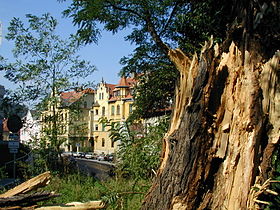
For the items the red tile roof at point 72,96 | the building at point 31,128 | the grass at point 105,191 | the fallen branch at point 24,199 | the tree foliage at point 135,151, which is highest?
the red tile roof at point 72,96

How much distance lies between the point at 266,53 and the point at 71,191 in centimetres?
462

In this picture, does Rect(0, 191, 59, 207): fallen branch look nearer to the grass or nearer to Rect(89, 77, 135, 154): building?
the grass

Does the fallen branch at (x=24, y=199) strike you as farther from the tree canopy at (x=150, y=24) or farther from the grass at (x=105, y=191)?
the tree canopy at (x=150, y=24)

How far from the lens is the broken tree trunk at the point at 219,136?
12.9 feet

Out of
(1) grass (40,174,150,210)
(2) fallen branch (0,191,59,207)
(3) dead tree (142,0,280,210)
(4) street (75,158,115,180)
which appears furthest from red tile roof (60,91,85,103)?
(3) dead tree (142,0,280,210)

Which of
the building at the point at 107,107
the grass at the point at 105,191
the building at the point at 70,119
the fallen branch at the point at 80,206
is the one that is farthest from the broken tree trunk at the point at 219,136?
the building at the point at 107,107

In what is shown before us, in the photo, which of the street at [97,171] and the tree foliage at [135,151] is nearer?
the tree foliage at [135,151]

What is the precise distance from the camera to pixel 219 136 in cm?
409

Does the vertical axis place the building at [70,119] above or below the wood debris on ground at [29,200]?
above

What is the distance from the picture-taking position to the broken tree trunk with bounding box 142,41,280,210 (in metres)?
3.93

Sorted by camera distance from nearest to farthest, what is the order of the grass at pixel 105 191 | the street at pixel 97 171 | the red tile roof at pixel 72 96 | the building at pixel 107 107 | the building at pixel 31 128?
the grass at pixel 105 191 → the street at pixel 97 171 → the building at pixel 31 128 → the red tile roof at pixel 72 96 → the building at pixel 107 107

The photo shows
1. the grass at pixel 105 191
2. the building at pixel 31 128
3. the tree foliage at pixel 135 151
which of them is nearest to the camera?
the grass at pixel 105 191

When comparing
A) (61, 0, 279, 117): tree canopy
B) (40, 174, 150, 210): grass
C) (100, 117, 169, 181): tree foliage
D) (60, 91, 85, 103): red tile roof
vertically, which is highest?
(61, 0, 279, 117): tree canopy

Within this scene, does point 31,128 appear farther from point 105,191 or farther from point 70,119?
point 105,191
